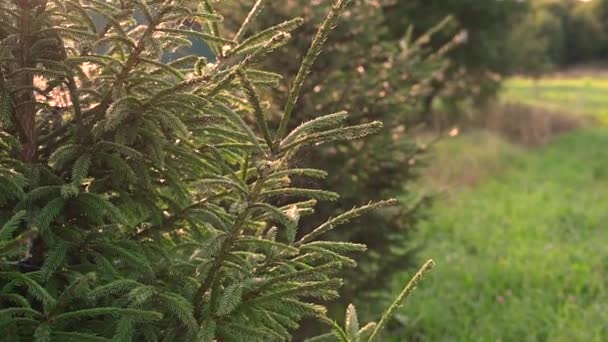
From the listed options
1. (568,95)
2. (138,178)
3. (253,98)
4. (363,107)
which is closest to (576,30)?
(568,95)

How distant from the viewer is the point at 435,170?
45.6 feet

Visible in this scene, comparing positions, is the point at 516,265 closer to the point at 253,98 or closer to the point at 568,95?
the point at 253,98

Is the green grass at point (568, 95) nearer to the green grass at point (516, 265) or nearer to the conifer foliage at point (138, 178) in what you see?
the green grass at point (516, 265)

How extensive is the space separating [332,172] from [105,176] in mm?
2773

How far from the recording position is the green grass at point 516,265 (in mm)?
5961

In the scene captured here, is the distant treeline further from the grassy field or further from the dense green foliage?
the dense green foliage

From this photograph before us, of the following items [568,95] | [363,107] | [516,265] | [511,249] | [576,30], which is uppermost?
[363,107]

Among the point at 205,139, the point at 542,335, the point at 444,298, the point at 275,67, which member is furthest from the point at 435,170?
the point at 205,139

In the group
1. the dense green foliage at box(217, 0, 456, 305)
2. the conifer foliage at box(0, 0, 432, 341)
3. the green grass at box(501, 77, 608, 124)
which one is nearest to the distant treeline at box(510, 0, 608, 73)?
the green grass at box(501, 77, 608, 124)

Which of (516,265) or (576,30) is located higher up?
(516,265)

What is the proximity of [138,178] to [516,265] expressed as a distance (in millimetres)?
6066

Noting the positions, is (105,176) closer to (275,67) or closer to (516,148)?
(275,67)

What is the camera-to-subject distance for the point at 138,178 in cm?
231

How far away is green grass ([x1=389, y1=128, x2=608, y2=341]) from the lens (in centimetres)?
596
